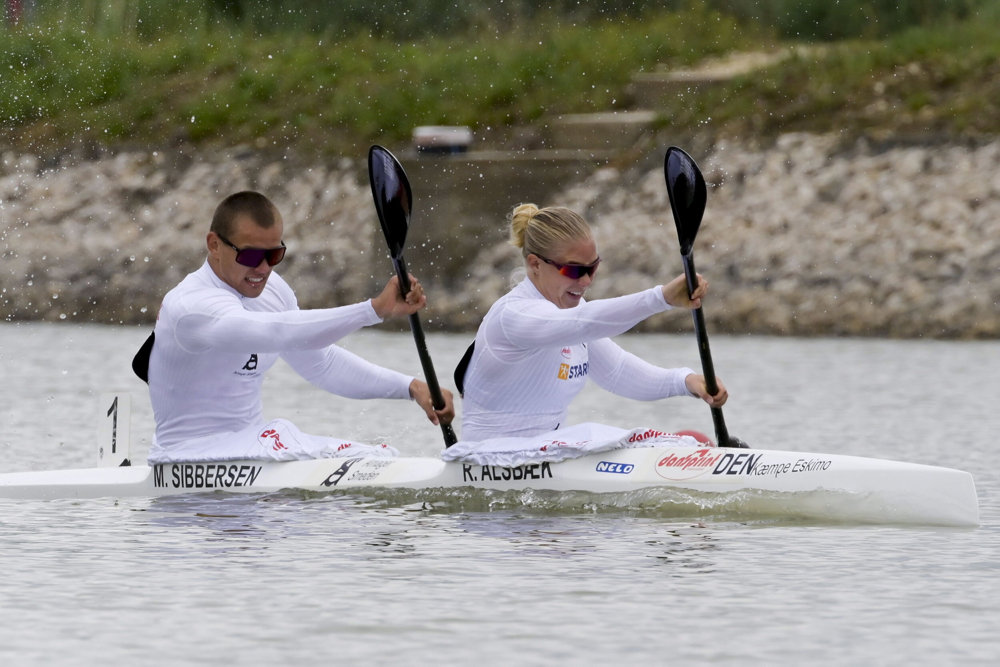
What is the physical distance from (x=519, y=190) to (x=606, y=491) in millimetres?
22180

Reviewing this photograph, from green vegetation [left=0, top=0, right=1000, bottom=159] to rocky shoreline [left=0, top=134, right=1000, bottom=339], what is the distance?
1.05 meters

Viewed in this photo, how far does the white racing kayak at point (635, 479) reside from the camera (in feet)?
28.7

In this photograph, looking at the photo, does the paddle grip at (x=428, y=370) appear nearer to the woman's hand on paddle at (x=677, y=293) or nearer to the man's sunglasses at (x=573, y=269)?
the man's sunglasses at (x=573, y=269)

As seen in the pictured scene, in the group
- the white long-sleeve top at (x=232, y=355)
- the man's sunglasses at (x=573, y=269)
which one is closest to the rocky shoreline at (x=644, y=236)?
the white long-sleeve top at (x=232, y=355)

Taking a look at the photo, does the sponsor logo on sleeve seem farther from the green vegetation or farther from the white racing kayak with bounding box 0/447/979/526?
the green vegetation

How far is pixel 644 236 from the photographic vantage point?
1166 inches

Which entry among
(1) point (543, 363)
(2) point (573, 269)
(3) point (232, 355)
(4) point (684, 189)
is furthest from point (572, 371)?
(3) point (232, 355)

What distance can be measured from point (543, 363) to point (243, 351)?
4.62 feet

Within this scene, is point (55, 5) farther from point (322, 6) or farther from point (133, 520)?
point (133, 520)

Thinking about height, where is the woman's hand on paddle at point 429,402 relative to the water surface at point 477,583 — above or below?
above

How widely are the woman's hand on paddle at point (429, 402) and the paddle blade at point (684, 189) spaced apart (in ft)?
4.97

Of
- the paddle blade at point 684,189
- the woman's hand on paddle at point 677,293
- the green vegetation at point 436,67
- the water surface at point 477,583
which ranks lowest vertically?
the water surface at point 477,583


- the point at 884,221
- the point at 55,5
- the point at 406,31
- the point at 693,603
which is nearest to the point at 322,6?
the point at 406,31

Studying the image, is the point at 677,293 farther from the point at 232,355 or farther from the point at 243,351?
the point at 232,355
